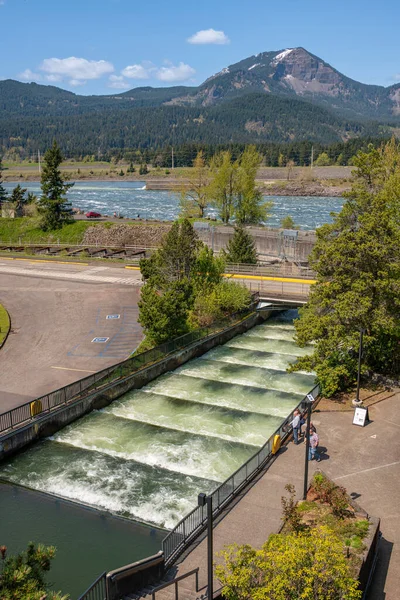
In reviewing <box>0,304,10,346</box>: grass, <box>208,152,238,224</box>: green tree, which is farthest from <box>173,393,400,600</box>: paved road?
<box>208,152,238,224</box>: green tree

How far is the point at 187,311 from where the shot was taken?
3198cm

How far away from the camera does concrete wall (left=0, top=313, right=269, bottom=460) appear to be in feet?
67.1

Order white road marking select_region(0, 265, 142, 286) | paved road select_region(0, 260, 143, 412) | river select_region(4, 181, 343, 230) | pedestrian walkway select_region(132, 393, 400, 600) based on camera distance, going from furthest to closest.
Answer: river select_region(4, 181, 343, 230), white road marking select_region(0, 265, 142, 286), paved road select_region(0, 260, 143, 412), pedestrian walkway select_region(132, 393, 400, 600)

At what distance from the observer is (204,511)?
1560 cm

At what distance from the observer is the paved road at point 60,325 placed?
1011 inches

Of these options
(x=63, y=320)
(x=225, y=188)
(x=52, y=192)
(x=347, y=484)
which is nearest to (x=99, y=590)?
(x=347, y=484)

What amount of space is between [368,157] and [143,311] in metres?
13.3

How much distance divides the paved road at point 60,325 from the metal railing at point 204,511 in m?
10.1

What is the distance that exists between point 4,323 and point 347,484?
23210mm

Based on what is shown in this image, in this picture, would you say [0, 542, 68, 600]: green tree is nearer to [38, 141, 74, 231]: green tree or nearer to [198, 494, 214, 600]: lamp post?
[198, 494, 214, 600]: lamp post

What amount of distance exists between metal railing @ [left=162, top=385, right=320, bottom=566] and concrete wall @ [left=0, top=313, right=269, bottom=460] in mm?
8093

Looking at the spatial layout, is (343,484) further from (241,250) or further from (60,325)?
(241,250)

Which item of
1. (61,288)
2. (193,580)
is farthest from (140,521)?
(61,288)

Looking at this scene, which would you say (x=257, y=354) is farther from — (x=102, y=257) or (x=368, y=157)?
(x=102, y=257)
